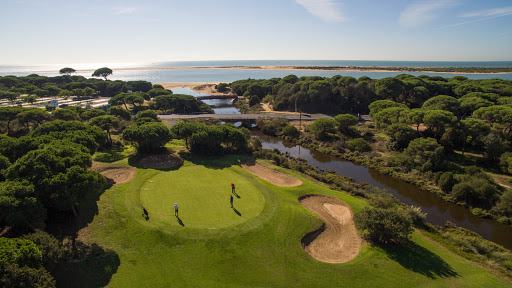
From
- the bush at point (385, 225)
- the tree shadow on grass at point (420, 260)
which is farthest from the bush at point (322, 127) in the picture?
the tree shadow on grass at point (420, 260)

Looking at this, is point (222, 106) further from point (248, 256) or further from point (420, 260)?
point (420, 260)

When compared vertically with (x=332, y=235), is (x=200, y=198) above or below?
above

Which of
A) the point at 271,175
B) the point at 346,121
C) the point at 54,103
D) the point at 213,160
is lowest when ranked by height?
the point at 271,175

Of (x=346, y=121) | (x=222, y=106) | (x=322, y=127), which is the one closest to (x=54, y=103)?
(x=222, y=106)

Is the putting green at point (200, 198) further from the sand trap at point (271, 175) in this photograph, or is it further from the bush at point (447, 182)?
the bush at point (447, 182)

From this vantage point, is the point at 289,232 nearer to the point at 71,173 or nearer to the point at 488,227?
the point at 71,173

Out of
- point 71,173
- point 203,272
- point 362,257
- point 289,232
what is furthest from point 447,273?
point 71,173

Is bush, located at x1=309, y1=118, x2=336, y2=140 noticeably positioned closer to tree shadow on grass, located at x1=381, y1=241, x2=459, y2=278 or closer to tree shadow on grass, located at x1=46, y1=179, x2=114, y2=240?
tree shadow on grass, located at x1=381, y1=241, x2=459, y2=278
